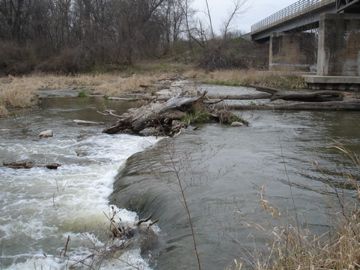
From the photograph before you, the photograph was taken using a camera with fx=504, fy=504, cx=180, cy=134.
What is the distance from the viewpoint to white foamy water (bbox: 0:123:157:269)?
21.2ft

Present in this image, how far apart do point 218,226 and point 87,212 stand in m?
2.58

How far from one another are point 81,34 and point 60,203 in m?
60.1

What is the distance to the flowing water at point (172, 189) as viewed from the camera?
630 cm

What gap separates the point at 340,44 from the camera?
32.2 metres

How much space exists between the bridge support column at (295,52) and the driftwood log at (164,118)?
41.0m

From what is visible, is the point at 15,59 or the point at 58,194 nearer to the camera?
the point at 58,194

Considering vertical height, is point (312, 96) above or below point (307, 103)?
above

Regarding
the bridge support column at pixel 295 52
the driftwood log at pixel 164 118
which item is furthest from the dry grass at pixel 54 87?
the bridge support column at pixel 295 52

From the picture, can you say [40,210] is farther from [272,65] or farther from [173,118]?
[272,65]

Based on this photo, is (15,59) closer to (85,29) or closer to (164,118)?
(85,29)

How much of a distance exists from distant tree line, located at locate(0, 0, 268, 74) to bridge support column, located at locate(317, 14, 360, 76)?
80.8ft

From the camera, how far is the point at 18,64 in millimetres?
52844

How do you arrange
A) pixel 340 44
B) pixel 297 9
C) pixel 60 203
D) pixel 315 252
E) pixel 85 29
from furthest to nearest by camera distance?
pixel 85 29, pixel 297 9, pixel 340 44, pixel 60 203, pixel 315 252

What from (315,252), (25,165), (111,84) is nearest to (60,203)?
(25,165)
